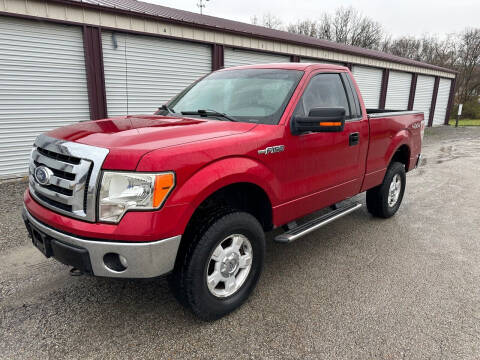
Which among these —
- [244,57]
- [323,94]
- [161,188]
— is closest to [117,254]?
[161,188]

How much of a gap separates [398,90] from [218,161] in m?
20.0

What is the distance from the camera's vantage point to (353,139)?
364 centimetres

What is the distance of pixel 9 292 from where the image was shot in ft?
9.53

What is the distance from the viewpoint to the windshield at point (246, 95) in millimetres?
2973

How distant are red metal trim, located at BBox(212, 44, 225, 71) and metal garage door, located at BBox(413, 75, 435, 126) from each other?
1537 centimetres

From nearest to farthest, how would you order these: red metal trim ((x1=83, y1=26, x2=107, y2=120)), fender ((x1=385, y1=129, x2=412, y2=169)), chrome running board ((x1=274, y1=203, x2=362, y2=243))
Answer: chrome running board ((x1=274, y1=203, x2=362, y2=243)) < fender ((x1=385, y1=129, x2=412, y2=169)) < red metal trim ((x1=83, y1=26, x2=107, y2=120))

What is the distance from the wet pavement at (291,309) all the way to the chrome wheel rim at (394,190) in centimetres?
73

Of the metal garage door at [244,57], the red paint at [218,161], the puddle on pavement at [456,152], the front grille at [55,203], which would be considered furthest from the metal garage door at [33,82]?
the puddle on pavement at [456,152]

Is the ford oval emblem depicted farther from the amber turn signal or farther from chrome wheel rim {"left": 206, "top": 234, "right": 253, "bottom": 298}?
chrome wheel rim {"left": 206, "top": 234, "right": 253, "bottom": 298}

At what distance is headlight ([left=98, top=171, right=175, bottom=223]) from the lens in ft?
6.57

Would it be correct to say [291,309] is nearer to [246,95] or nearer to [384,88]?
[246,95]

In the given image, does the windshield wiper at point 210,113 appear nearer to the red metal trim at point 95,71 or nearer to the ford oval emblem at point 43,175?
the ford oval emblem at point 43,175

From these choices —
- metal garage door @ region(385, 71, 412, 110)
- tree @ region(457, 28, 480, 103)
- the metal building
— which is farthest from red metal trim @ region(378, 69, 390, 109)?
tree @ region(457, 28, 480, 103)

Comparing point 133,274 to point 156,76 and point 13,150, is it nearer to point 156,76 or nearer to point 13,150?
point 13,150
